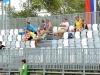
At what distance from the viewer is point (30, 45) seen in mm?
26078

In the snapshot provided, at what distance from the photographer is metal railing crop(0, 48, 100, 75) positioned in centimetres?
2273

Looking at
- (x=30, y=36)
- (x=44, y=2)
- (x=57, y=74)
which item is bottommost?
(x=57, y=74)

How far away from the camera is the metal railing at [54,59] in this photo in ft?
74.6

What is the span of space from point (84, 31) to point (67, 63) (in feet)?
9.72

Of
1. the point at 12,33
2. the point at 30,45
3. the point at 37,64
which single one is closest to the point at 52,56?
the point at 37,64

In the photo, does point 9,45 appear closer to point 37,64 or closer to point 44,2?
point 37,64

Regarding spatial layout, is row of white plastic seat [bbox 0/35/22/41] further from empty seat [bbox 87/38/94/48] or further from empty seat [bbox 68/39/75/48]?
empty seat [bbox 87/38/94/48]

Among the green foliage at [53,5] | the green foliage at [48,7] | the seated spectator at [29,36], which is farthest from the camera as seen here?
the green foliage at [48,7]

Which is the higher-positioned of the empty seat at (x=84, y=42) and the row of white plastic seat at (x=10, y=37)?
the row of white plastic seat at (x=10, y=37)

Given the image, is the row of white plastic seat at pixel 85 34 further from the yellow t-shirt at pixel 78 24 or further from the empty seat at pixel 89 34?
→ the yellow t-shirt at pixel 78 24

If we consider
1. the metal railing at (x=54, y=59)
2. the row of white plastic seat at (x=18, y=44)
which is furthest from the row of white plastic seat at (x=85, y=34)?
the metal railing at (x=54, y=59)

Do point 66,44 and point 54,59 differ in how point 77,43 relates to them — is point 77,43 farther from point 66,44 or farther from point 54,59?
point 54,59

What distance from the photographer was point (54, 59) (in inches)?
932

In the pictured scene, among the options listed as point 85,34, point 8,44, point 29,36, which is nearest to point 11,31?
point 8,44
